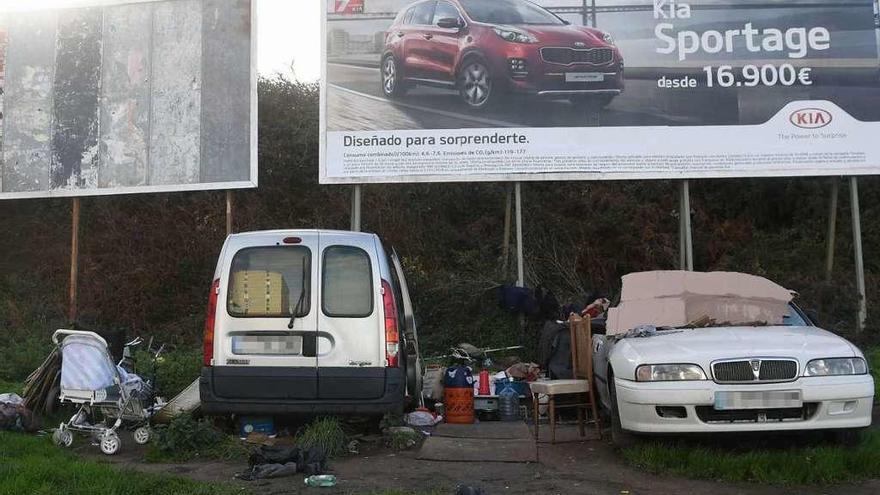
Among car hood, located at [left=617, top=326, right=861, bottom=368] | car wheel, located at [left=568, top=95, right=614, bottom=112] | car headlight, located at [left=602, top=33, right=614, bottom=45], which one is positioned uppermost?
car headlight, located at [left=602, top=33, right=614, bottom=45]

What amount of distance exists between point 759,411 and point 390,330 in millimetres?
2875

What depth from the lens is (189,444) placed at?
7.06 m

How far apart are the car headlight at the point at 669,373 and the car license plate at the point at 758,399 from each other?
0.21 meters

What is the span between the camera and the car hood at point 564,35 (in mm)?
12250

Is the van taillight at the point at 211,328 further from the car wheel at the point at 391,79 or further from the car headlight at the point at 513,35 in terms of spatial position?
the car headlight at the point at 513,35

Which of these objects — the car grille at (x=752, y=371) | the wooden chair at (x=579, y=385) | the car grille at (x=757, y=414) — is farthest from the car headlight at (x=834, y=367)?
the wooden chair at (x=579, y=385)

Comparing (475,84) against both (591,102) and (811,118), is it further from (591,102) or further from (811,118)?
(811,118)

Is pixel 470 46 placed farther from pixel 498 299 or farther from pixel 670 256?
pixel 670 256

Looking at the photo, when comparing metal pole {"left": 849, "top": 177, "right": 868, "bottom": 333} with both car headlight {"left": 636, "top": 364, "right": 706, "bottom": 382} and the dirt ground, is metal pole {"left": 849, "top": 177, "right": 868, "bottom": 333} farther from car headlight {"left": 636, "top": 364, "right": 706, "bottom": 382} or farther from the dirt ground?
car headlight {"left": 636, "top": 364, "right": 706, "bottom": 382}

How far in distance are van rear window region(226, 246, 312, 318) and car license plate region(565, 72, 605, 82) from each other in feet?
20.0

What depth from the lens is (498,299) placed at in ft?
40.7

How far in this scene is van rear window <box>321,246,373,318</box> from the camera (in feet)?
24.0

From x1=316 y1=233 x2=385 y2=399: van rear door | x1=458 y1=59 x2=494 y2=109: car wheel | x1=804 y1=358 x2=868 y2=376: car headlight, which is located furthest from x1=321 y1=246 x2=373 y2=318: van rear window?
x1=458 y1=59 x2=494 y2=109: car wheel

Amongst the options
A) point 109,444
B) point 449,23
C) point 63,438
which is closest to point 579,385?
point 109,444
